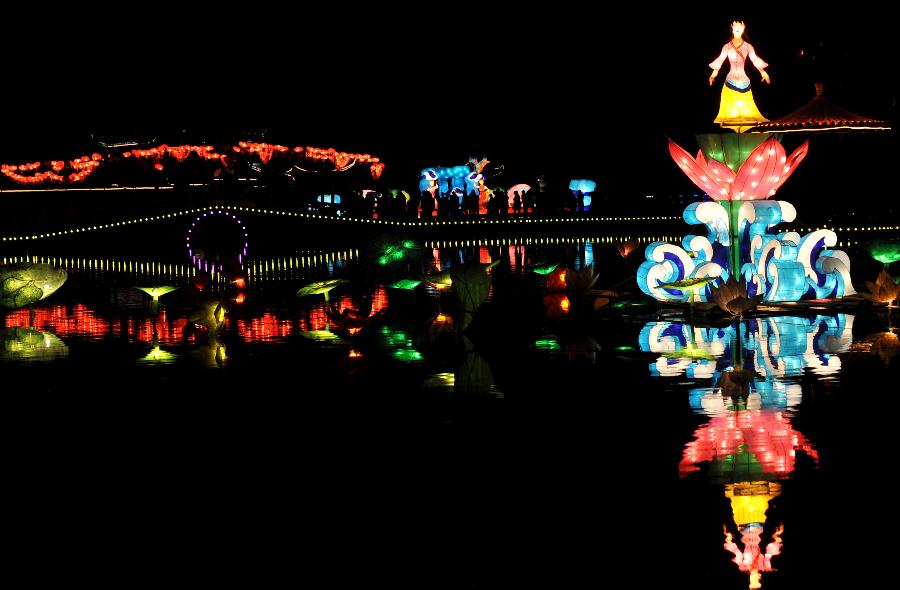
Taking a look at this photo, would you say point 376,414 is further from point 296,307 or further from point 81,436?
point 296,307

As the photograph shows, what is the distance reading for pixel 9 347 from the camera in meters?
14.5

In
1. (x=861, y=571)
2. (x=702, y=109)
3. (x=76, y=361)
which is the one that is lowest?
(x=861, y=571)

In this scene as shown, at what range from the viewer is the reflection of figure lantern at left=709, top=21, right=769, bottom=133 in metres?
18.6

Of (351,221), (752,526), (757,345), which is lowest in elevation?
(752,526)

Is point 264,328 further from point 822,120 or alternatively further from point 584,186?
point 584,186

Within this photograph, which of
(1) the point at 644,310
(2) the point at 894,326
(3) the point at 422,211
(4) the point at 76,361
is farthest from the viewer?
(3) the point at 422,211

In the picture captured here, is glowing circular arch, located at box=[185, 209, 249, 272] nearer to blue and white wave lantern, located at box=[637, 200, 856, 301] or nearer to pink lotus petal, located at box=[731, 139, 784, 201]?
blue and white wave lantern, located at box=[637, 200, 856, 301]

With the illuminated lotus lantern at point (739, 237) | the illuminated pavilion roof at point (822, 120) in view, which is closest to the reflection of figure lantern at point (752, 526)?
the illuminated lotus lantern at point (739, 237)

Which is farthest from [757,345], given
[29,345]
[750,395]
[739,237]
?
[29,345]

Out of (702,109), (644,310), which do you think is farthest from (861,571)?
(702,109)

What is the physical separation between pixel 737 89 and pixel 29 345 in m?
11.1

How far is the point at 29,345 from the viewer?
14.7 meters

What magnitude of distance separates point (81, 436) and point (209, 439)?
0.95 metres

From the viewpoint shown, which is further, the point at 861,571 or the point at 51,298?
the point at 51,298
